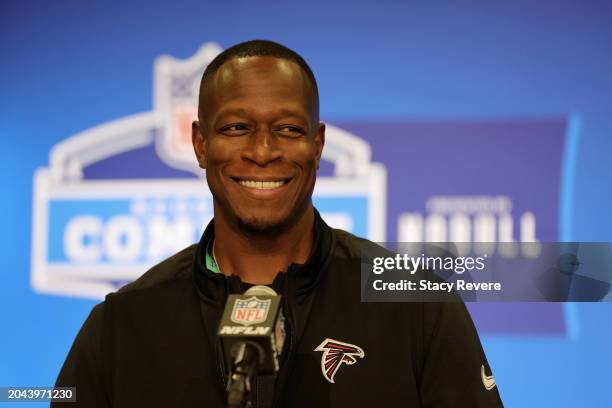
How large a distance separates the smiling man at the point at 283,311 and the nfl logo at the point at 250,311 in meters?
0.34

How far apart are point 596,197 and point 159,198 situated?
1.45 meters

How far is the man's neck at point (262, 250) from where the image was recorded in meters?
1.51

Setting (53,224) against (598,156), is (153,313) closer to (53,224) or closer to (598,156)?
(53,224)

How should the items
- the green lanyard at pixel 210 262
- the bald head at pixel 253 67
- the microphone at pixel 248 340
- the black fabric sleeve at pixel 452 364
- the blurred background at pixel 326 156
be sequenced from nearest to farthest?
the microphone at pixel 248 340
the black fabric sleeve at pixel 452 364
the bald head at pixel 253 67
the green lanyard at pixel 210 262
the blurred background at pixel 326 156

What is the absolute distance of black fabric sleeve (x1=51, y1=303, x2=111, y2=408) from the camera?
1437 millimetres

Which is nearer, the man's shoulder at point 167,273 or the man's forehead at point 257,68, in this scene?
the man's forehead at point 257,68

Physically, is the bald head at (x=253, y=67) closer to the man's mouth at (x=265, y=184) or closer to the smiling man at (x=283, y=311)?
the smiling man at (x=283, y=311)

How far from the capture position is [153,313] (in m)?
1.50

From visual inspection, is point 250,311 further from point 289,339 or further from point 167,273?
point 167,273

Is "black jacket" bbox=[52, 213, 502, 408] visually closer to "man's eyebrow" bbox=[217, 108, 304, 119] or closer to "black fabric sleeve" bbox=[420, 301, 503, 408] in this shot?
"black fabric sleeve" bbox=[420, 301, 503, 408]

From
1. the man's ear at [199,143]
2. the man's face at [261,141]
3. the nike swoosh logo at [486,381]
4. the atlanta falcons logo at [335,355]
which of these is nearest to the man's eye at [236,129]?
the man's face at [261,141]

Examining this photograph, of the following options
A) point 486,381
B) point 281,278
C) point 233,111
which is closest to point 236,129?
point 233,111

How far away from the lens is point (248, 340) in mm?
969

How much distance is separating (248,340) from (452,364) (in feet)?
1.73
